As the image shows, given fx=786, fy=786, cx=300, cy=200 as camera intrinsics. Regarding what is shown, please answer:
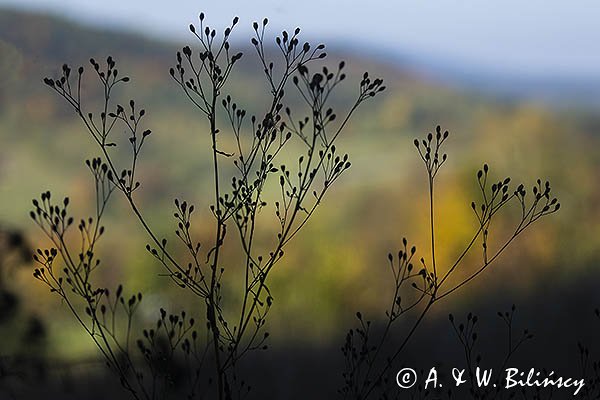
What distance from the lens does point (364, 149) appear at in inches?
60.7

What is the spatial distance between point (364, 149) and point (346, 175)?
0.08 metres

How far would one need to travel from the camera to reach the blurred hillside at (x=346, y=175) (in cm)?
145

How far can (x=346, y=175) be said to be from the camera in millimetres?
1597

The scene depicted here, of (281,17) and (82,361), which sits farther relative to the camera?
(82,361)

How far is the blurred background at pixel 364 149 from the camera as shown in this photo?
1386 millimetres

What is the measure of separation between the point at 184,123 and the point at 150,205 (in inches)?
6.7

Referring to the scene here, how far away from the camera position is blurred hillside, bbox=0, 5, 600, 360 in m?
1.45

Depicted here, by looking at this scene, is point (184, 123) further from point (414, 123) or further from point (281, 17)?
point (414, 123)

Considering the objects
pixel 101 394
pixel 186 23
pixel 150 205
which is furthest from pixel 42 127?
pixel 101 394

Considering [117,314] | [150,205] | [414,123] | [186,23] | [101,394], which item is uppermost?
[186,23]

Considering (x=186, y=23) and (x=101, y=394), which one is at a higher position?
(x=186, y=23)

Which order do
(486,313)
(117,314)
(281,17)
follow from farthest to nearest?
(117,314) < (486,313) < (281,17)

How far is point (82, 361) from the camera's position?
1484mm

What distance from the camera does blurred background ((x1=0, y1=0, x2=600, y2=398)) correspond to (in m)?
1.39
